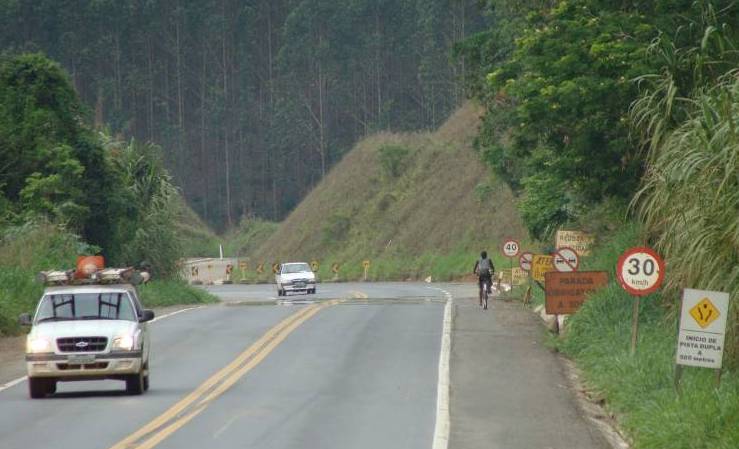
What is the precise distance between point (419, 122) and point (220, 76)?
19.4 m

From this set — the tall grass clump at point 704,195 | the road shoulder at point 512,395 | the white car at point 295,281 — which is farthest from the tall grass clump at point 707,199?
the white car at point 295,281

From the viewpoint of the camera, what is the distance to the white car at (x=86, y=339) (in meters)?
21.1

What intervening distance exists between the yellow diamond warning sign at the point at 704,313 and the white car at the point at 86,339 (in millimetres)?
8311

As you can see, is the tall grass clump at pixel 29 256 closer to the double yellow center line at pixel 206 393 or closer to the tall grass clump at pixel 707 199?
the double yellow center line at pixel 206 393

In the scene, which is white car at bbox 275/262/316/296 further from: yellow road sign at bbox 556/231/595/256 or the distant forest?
the distant forest

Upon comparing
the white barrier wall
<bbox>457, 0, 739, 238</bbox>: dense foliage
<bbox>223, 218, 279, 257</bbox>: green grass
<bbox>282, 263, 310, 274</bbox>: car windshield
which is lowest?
the white barrier wall

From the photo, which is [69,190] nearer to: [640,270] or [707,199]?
[640,270]

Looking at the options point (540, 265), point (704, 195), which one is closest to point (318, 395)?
point (704, 195)

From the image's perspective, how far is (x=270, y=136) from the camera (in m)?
127

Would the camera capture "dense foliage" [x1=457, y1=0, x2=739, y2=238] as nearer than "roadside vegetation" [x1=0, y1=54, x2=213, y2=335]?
Yes

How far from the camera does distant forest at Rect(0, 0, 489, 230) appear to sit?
121 m

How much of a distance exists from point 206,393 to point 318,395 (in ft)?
5.63

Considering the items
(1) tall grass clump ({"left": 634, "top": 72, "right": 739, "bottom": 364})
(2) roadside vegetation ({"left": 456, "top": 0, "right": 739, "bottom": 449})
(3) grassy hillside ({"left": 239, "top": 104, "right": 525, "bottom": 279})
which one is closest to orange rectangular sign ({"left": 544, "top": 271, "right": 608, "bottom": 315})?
(2) roadside vegetation ({"left": 456, "top": 0, "right": 739, "bottom": 449})

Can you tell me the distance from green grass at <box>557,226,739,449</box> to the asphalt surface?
625mm
